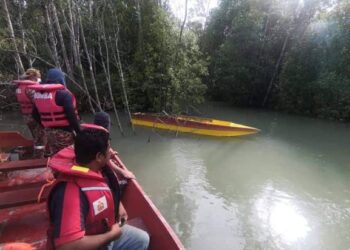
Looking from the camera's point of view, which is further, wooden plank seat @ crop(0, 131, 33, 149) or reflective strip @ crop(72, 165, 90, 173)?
wooden plank seat @ crop(0, 131, 33, 149)

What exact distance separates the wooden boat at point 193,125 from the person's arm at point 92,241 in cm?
894

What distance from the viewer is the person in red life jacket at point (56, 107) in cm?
452

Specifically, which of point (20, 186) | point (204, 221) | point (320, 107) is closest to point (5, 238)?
point (20, 186)

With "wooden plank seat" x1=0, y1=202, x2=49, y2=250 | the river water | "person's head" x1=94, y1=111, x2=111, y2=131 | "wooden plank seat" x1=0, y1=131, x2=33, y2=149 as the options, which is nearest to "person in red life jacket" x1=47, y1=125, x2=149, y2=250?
"wooden plank seat" x1=0, y1=202, x2=49, y2=250

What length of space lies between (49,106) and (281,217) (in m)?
4.26

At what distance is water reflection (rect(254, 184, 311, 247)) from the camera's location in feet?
17.7

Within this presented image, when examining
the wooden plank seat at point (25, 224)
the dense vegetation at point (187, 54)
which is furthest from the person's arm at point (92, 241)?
the dense vegetation at point (187, 54)

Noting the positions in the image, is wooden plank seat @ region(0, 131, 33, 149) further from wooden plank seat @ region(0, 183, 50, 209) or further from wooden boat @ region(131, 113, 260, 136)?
wooden boat @ region(131, 113, 260, 136)

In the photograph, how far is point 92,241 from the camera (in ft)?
6.40

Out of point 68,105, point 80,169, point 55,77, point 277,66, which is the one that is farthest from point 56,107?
point 277,66

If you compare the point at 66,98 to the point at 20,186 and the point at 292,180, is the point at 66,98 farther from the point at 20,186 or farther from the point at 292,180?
the point at 292,180

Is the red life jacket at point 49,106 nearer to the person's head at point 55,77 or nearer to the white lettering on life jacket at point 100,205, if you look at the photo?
the person's head at point 55,77

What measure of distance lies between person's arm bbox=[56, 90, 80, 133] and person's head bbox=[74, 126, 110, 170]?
8.26 ft

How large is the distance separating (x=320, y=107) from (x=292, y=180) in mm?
9039
